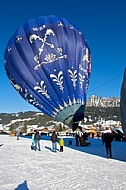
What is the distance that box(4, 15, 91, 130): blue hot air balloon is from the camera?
18984 mm

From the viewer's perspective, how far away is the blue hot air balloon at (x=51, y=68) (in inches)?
747

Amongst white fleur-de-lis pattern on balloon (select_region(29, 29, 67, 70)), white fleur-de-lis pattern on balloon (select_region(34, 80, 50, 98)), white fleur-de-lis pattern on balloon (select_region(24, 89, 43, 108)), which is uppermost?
white fleur-de-lis pattern on balloon (select_region(29, 29, 67, 70))

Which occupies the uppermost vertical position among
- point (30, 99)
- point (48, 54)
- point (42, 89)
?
point (48, 54)

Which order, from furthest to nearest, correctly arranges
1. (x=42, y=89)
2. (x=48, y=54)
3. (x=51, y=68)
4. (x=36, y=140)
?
(x=48, y=54), (x=51, y=68), (x=42, y=89), (x=36, y=140)

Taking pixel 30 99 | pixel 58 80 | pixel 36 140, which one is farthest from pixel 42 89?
pixel 36 140

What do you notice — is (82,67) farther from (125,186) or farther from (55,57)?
(125,186)

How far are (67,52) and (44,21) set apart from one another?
313 centimetres

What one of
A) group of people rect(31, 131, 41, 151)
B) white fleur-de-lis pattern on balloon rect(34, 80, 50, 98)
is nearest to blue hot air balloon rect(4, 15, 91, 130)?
white fleur-de-lis pattern on balloon rect(34, 80, 50, 98)

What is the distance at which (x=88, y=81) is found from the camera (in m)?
21.5

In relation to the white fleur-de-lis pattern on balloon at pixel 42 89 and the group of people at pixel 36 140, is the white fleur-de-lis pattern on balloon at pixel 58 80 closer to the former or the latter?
A: the white fleur-de-lis pattern on balloon at pixel 42 89

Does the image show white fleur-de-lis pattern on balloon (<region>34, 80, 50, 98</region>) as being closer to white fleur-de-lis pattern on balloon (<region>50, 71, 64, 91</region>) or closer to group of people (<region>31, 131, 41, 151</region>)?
white fleur-de-lis pattern on balloon (<region>50, 71, 64, 91</region>)

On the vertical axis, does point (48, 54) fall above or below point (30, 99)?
above

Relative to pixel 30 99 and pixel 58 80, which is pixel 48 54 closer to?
pixel 58 80

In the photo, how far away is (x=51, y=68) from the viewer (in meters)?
19.6
